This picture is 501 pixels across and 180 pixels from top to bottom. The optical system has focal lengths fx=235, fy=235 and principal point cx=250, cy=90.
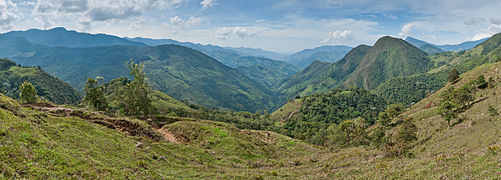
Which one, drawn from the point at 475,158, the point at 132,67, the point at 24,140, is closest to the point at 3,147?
the point at 24,140

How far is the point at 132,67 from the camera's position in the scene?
64562 mm

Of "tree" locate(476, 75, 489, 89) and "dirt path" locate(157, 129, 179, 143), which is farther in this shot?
"tree" locate(476, 75, 489, 89)

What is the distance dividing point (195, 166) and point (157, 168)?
18.6 ft

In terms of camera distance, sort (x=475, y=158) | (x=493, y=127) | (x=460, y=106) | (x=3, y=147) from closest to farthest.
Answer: (x=3, y=147)
(x=475, y=158)
(x=493, y=127)
(x=460, y=106)

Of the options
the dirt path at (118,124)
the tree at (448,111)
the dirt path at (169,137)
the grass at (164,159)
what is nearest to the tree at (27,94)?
the dirt path at (118,124)

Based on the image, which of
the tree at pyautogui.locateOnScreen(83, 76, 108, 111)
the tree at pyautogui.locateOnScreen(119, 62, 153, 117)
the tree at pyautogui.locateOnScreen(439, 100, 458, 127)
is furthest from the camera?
the tree at pyautogui.locateOnScreen(83, 76, 108, 111)

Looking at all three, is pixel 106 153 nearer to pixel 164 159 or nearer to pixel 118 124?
pixel 164 159

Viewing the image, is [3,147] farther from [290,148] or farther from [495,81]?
[495,81]

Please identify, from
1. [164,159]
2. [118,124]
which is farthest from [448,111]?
[118,124]

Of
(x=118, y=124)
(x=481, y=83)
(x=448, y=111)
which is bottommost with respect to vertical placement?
(x=448, y=111)

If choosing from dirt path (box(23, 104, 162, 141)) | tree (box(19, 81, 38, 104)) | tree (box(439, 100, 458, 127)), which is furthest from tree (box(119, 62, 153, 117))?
tree (box(439, 100, 458, 127))

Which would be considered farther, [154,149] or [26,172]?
[154,149]

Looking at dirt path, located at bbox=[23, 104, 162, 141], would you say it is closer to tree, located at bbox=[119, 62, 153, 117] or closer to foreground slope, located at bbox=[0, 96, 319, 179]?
foreground slope, located at bbox=[0, 96, 319, 179]

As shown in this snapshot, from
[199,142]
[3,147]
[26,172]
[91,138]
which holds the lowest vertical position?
[199,142]
